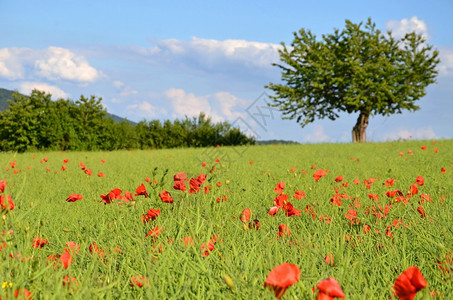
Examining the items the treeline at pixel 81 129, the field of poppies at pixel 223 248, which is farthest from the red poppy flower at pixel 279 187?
the treeline at pixel 81 129

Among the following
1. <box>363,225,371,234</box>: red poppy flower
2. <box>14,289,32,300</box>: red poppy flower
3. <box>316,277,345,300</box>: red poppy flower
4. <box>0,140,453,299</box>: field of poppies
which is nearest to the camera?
<box>316,277,345,300</box>: red poppy flower

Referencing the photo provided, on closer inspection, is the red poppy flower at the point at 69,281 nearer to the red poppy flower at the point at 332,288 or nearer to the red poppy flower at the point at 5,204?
the red poppy flower at the point at 5,204

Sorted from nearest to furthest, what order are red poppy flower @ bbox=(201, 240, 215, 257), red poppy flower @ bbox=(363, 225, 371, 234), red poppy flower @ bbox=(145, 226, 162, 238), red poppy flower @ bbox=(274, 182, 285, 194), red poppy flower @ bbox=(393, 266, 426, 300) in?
red poppy flower @ bbox=(393, 266, 426, 300) < red poppy flower @ bbox=(201, 240, 215, 257) < red poppy flower @ bbox=(145, 226, 162, 238) < red poppy flower @ bbox=(363, 225, 371, 234) < red poppy flower @ bbox=(274, 182, 285, 194)

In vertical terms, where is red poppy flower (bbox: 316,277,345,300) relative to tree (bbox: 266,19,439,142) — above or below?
below

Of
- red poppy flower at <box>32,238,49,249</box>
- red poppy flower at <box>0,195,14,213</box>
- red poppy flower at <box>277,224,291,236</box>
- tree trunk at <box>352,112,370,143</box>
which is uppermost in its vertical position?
tree trunk at <box>352,112,370,143</box>

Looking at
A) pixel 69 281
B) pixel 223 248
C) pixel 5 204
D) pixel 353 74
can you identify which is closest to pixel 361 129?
pixel 353 74

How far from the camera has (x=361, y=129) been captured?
2895 centimetres

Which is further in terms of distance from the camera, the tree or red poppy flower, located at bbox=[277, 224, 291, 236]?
the tree

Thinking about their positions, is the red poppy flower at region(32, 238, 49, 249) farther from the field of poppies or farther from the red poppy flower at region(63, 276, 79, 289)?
the red poppy flower at region(63, 276, 79, 289)

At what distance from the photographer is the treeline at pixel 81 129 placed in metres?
23.2

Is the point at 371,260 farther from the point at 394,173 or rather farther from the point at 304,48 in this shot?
the point at 304,48

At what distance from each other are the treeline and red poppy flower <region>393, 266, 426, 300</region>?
2416 cm

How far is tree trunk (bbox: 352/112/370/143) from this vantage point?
28.8 m

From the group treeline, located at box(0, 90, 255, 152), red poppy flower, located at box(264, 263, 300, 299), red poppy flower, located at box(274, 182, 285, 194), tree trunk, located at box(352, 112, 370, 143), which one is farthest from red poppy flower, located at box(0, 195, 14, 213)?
tree trunk, located at box(352, 112, 370, 143)
